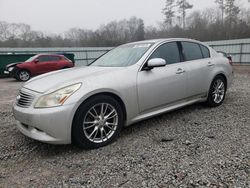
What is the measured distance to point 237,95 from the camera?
5.61 m

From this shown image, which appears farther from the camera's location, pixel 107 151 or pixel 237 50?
pixel 237 50

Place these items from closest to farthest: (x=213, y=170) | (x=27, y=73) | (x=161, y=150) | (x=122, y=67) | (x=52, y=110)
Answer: (x=213, y=170)
(x=52, y=110)
(x=161, y=150)
(x=122, y=67)
(x=27, y=73)

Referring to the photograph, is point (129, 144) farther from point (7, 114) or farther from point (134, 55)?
point (7, 114)

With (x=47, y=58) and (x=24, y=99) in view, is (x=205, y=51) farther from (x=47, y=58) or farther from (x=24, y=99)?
(x=47, y=58)

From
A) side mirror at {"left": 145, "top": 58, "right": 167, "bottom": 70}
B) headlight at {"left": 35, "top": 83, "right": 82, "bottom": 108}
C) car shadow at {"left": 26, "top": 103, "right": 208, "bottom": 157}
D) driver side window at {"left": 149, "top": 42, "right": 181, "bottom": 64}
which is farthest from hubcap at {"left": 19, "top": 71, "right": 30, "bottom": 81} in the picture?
side mirror at {"left": 145, "top": 58, "right": 167, "bottom": 70}

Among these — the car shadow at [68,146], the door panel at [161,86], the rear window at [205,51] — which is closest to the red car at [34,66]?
the car shadow at [68,146]

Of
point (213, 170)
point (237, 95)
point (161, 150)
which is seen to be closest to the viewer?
point (213, 170)

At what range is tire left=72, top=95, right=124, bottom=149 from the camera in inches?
107

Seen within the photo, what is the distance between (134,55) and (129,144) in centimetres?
145

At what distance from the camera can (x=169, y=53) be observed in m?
3.78

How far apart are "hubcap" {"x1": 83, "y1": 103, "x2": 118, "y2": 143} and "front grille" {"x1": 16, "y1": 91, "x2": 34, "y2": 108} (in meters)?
0.74

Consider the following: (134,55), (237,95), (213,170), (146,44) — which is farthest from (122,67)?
(237,95)

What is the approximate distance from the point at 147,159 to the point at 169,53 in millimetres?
1985

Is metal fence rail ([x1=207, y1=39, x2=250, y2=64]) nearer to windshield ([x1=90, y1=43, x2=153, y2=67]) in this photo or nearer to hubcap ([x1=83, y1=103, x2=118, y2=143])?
windshield ([x1=90, y1=43, x2=153, y2=67])
